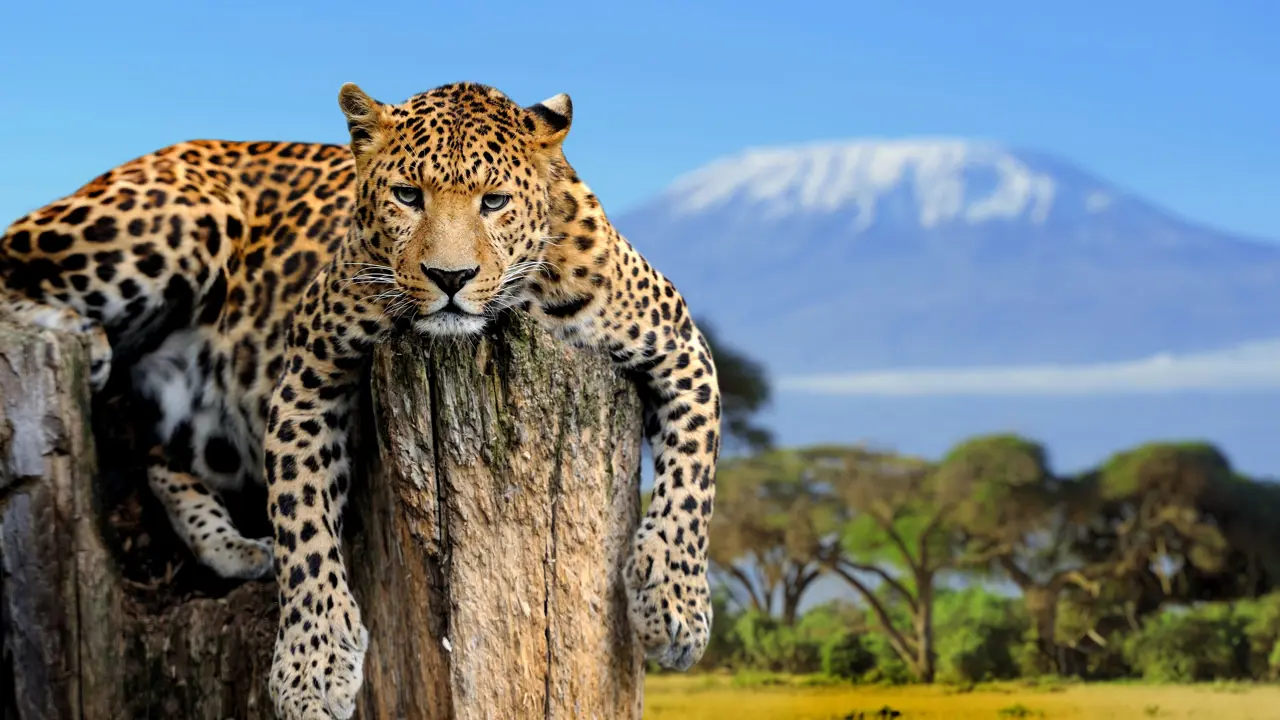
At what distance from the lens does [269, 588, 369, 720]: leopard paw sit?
5.61 m

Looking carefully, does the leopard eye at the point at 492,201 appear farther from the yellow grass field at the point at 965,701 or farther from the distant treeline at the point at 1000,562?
the distant treeline at the point at 1000,562

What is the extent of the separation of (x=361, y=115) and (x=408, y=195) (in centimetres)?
43

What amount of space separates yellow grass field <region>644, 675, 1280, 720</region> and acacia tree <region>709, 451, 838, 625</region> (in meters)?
1.32

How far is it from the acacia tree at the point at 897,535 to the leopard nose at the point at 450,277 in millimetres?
8972

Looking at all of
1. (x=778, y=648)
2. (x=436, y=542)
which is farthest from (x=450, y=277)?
(x=778, y=648)

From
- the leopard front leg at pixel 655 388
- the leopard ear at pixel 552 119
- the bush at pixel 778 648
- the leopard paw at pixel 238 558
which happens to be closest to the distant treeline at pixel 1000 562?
the bush at pixel 778 648

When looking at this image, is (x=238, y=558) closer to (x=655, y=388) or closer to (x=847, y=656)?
(x=655, y=388)

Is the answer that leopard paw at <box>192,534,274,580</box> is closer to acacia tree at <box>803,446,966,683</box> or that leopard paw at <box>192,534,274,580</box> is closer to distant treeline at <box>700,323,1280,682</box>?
distant treeline at <box>700,323,1280,682</box>

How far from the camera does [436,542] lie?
5.48m

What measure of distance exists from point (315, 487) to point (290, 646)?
0.64 meters

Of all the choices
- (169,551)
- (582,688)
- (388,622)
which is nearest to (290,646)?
(388,622)

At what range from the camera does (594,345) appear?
571 cm

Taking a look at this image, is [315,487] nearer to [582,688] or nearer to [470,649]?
[470,649]

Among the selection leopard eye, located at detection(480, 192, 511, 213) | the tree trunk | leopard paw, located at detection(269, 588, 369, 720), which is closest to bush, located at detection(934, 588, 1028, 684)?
the tree trunk
